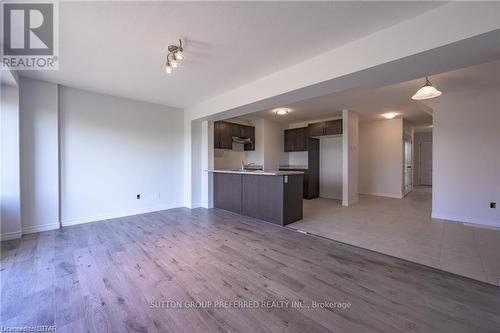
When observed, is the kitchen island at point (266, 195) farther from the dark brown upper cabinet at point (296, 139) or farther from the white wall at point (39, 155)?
the white wall at point (39, 155)

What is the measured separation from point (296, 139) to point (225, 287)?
5.82m

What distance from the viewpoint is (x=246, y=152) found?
727 centimetres

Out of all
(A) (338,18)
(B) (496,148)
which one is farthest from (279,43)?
(B) (496,148)

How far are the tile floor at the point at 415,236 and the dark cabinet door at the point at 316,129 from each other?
2.36 meters

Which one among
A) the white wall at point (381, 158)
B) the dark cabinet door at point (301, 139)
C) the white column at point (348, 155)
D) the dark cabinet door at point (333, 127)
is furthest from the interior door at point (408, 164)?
the dark cabinet door at point (301, 139)

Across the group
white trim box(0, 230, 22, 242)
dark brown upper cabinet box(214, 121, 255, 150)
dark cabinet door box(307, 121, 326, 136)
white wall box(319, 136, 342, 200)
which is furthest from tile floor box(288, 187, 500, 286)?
white trim box(0, 230, 22, 242)

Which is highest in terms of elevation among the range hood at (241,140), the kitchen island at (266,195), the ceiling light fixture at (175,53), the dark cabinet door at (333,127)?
the ceiling light fixture at (175,53)

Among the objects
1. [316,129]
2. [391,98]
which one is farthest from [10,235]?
[391,98]

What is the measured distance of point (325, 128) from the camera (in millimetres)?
6266

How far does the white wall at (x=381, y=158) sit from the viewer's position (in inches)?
262

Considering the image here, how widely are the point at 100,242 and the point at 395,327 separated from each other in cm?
360

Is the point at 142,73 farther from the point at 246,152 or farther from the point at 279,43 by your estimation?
the point at 246,152

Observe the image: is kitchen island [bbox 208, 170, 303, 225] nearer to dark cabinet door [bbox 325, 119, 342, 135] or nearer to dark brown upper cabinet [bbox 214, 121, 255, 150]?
dark brown upper cabinet [bbox 214, 121, 255, 150]

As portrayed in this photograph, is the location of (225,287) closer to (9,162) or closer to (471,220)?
(9,162)
